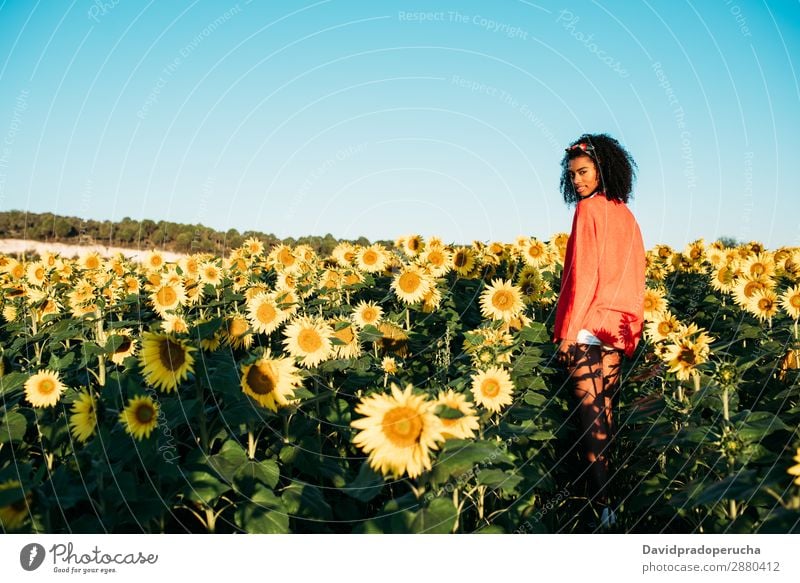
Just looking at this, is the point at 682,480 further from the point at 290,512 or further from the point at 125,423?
the point at 125,423

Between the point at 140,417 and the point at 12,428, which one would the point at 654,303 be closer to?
the point at 140,417

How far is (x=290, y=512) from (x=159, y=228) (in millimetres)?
16199

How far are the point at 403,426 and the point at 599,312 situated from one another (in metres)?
3.20

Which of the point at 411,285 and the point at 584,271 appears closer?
the point at 584,271

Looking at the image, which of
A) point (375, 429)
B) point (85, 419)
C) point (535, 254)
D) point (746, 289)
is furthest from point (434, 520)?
point (535, 254)

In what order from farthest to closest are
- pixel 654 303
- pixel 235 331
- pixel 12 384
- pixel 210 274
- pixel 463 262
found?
pixel 210 274 → pixel 463 262 → pixel 654 303 → pixel 235 331 → pixel 12 384

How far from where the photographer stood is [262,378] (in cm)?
376

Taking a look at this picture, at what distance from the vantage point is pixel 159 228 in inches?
695

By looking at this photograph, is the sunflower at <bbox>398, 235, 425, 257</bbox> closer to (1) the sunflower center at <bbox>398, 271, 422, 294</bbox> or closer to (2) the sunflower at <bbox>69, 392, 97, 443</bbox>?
(1) the sunflower center at <bbox>398, 271, 422, 294</bbox>

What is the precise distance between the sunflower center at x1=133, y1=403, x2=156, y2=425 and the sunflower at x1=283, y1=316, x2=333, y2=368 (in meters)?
1.69

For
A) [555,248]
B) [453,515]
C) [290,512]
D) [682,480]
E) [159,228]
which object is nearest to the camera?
[453,515]

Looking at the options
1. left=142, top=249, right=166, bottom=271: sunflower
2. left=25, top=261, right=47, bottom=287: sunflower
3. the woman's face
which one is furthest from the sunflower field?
left=142, top=249, right=166, bottom=271: sunflower


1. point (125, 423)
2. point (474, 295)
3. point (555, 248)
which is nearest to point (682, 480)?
point (125, 423)

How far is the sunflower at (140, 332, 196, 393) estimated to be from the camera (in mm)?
3686
